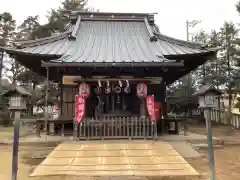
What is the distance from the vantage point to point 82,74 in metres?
11.8

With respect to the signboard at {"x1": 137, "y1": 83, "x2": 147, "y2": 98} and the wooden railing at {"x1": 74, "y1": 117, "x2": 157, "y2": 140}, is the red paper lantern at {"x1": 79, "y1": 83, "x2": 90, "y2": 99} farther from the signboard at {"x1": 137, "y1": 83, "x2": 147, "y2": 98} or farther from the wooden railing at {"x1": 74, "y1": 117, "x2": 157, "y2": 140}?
the signboard at {"x1": 137, "y1": 83, "x2": 147, "y2": 98}

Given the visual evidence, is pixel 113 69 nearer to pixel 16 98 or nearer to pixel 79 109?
pixel 79 109

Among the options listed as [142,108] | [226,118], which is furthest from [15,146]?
[226,118]

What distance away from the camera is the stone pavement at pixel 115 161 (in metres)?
6.91

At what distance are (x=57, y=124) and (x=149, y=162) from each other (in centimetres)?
675

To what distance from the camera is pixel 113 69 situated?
11852 mm

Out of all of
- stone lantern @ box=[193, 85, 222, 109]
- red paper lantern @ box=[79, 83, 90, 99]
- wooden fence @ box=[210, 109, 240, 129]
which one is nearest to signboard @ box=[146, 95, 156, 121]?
red paper lantern @ box=[79, 83, 90, 99]

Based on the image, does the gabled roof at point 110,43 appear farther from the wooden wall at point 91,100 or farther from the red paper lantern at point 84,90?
the wooden wall at point 91,100

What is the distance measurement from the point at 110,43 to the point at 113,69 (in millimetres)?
2710

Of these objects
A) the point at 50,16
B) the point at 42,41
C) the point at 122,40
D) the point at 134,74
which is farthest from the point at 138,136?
the point at 50,16

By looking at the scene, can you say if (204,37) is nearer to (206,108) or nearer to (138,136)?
(138,136)

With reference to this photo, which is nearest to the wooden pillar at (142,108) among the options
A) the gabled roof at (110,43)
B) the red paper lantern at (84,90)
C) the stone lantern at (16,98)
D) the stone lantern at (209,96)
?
the gabled roof at (110,43)

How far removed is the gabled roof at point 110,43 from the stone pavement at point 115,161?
3589 millimetres

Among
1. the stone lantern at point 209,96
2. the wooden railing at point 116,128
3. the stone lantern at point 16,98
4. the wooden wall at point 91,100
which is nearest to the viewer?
the stone lantern at point 16,98
